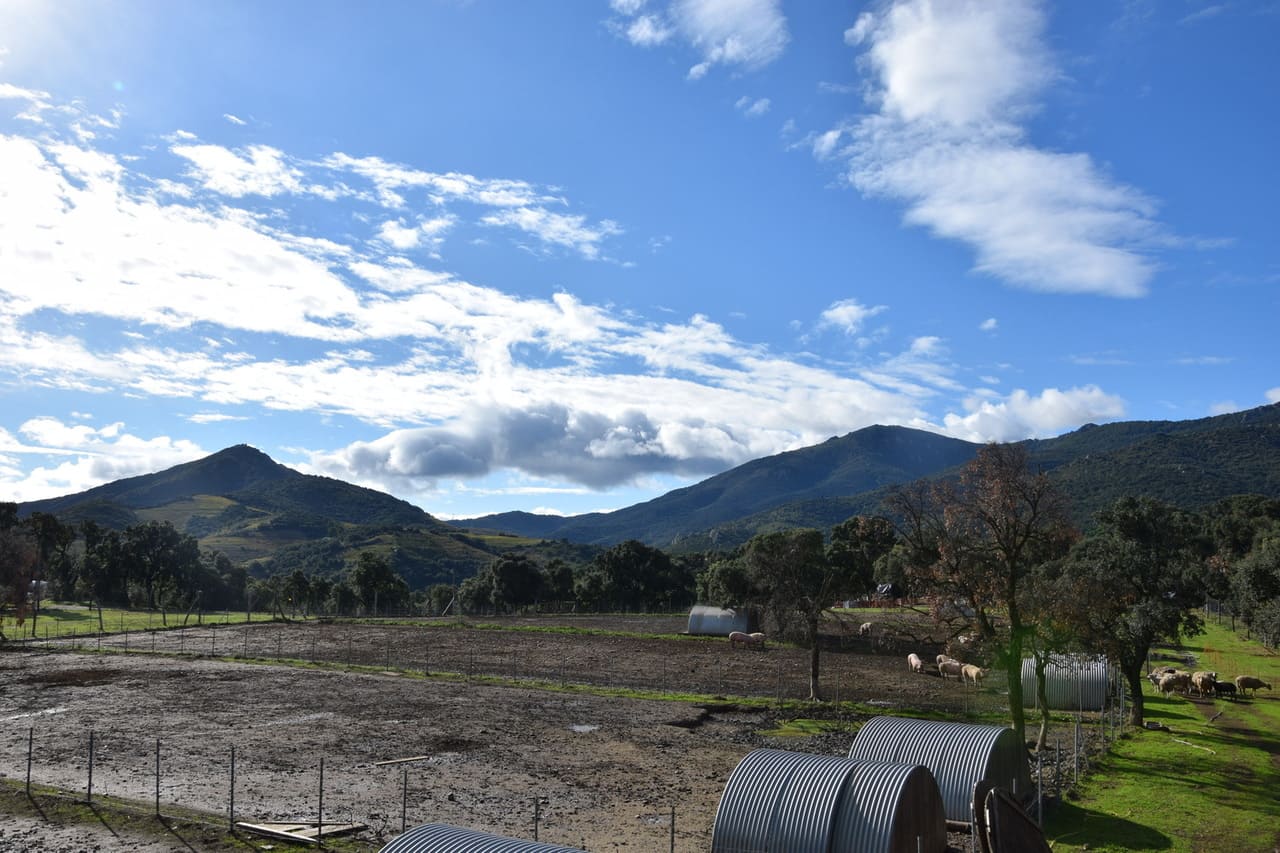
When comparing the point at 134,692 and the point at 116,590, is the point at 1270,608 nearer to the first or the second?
the point at 134,692

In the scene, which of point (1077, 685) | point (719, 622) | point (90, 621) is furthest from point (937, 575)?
point (90, 621)

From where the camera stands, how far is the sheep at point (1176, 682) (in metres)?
45.0

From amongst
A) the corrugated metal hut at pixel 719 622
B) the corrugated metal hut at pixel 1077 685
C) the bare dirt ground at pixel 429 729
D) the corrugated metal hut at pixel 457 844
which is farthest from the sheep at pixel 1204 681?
the corrugated metal hut at pixel 457 844

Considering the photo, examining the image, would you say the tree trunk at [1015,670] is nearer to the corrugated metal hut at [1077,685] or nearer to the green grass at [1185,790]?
the green grass at [1185,790]

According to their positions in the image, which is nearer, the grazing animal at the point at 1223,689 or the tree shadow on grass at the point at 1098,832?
the tree shadow on grass at the point at 1098,832

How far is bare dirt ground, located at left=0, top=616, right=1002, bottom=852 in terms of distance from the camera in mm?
22609

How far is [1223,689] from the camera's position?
44469mm

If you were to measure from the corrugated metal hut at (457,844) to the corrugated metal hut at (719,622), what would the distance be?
59.8 m

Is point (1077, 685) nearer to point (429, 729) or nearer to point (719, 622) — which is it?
point (429, 729)

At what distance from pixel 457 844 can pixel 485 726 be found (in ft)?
74.4

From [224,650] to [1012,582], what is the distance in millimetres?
56488

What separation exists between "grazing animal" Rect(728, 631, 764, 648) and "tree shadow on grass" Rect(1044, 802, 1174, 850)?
42.0 meters

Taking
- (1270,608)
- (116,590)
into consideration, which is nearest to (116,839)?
(1270,608)

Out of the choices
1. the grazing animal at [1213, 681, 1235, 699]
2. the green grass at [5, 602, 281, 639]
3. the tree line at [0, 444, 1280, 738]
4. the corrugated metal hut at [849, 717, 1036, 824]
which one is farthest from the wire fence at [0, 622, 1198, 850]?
the green grass at [5, 602, 281, 639]
